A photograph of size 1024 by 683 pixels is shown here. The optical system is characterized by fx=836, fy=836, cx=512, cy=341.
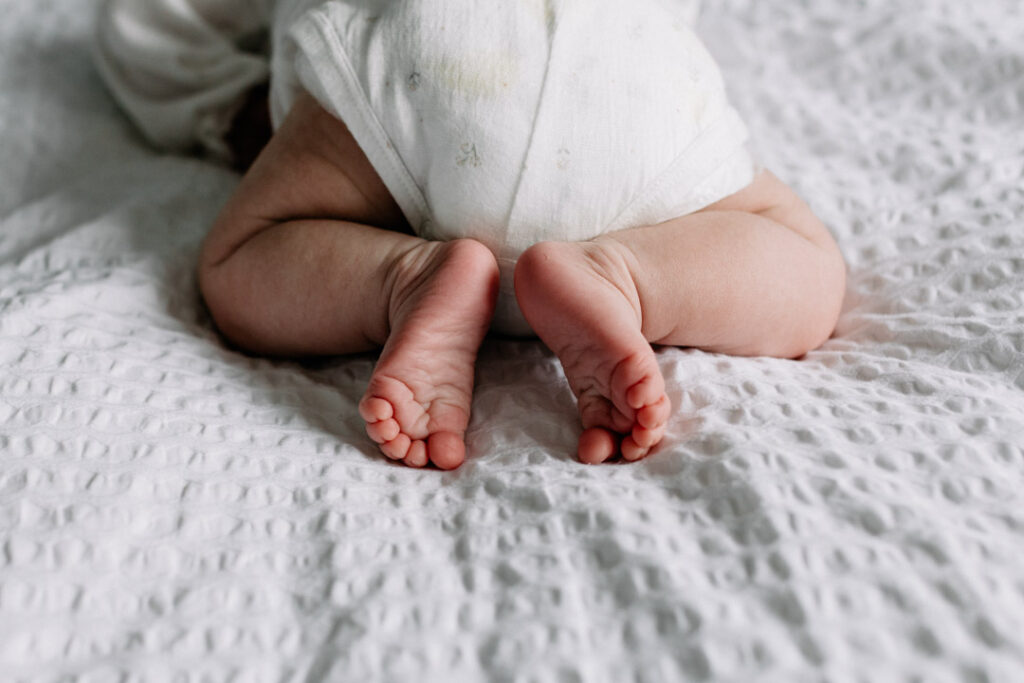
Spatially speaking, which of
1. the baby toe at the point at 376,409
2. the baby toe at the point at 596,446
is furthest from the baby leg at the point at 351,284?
the baby toe at the point at 596,446

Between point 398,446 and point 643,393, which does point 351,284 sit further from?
point 643,393

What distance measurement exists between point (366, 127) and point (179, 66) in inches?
22.6

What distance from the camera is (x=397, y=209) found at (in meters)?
0.86

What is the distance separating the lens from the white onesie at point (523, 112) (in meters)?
0.75

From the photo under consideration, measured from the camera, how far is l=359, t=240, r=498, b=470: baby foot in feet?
2.21

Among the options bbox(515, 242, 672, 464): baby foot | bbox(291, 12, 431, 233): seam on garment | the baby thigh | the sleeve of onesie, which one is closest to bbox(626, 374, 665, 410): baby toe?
bbox(515, 242, 672, 464): baby foot

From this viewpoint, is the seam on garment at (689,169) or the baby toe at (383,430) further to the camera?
the seam on garment at (689,169)

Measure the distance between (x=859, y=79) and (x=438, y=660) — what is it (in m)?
1.03

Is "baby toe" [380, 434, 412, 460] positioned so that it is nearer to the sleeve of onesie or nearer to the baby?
the baby

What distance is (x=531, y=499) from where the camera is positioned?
615mm

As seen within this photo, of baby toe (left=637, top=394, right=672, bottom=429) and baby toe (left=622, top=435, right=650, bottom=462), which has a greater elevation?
baby toe (left=637, top=394, right=672, bottom=429)

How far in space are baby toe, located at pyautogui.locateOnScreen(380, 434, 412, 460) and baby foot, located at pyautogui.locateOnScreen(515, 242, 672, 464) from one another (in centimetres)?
14

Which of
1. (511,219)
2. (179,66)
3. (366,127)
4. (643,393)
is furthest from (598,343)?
(179,66)

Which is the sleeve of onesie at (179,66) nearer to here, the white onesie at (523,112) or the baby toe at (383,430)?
the white onesie at (523,112)
